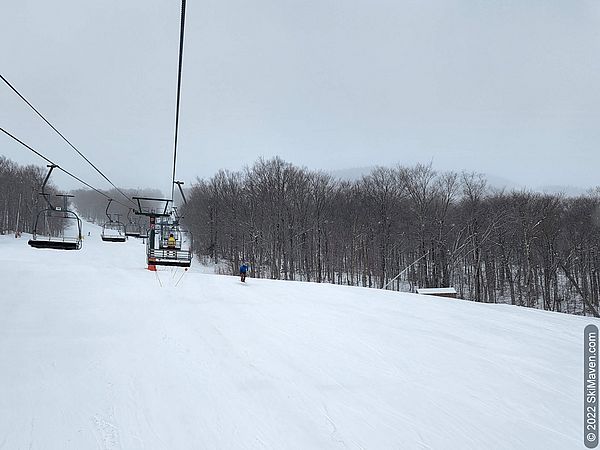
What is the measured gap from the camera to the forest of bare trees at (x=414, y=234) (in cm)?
3189

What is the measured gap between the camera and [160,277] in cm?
1964

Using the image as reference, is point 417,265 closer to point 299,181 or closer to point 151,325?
point 299,181

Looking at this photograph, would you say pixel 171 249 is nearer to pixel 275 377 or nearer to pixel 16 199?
pixel 275 377

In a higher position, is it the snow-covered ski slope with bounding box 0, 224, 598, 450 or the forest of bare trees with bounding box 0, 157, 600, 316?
the forest of bare trees with bounding box 0, 157, 600, 316

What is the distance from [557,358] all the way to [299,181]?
114 ft

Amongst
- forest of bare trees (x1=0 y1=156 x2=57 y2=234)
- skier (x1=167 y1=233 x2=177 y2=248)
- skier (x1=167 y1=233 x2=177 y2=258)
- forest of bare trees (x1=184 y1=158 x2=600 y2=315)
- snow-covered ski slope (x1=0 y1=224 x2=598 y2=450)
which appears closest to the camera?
snow-covered ski slope (x1=0 y1=224 x2=598 y2=450)

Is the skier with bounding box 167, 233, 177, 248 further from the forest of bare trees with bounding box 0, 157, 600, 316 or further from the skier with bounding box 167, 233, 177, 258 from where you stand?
the forest of bare trees with bounding box 0, 157, 600, 316

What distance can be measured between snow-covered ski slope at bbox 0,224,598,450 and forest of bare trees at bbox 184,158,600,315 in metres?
21.4

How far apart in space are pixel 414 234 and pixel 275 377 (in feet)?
101

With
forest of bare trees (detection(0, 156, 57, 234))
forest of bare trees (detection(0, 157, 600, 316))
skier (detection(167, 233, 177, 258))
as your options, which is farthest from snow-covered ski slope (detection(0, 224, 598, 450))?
forest of bare trees (detection(0, 156, 57, 234))

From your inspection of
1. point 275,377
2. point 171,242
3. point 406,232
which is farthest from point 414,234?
point 275,377

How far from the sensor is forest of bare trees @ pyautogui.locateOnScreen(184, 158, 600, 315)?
1256 inches

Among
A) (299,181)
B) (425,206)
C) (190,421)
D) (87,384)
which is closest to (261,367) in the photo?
(190,421)

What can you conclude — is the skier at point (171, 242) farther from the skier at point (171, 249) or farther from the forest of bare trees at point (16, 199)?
the forest of bare trees at point (16, 199)
